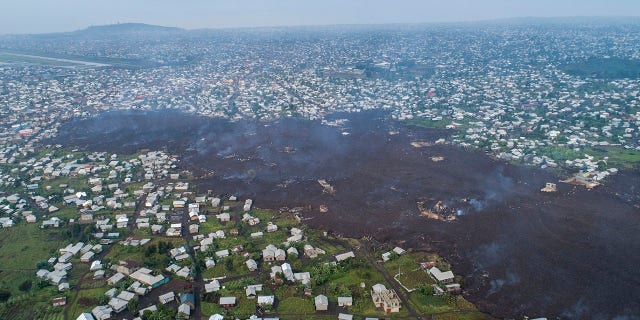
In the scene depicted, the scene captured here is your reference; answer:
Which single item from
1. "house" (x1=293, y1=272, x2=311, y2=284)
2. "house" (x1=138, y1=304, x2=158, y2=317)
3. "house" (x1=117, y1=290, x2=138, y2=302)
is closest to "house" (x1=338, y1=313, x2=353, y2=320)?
"house" (x1=293, y1=272, x2=311, y2=284)

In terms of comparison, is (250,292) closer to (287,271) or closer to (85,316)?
(287,271)

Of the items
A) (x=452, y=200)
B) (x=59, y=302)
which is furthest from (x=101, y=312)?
(x=452, y=200)

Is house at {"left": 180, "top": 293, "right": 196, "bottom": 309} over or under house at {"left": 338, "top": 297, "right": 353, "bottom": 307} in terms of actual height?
over

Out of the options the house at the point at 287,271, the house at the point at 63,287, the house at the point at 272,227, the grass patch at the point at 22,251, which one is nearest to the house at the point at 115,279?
the house at the point at 63,287

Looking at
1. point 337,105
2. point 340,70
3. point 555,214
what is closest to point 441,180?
point 555,214

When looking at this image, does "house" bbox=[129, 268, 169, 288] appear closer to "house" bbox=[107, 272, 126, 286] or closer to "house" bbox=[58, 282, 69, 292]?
"house" bbox=[107, 272, 126, 286]

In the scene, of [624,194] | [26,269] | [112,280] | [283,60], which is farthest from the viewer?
[283,60]

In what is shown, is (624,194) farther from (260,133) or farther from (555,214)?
(260,133)
